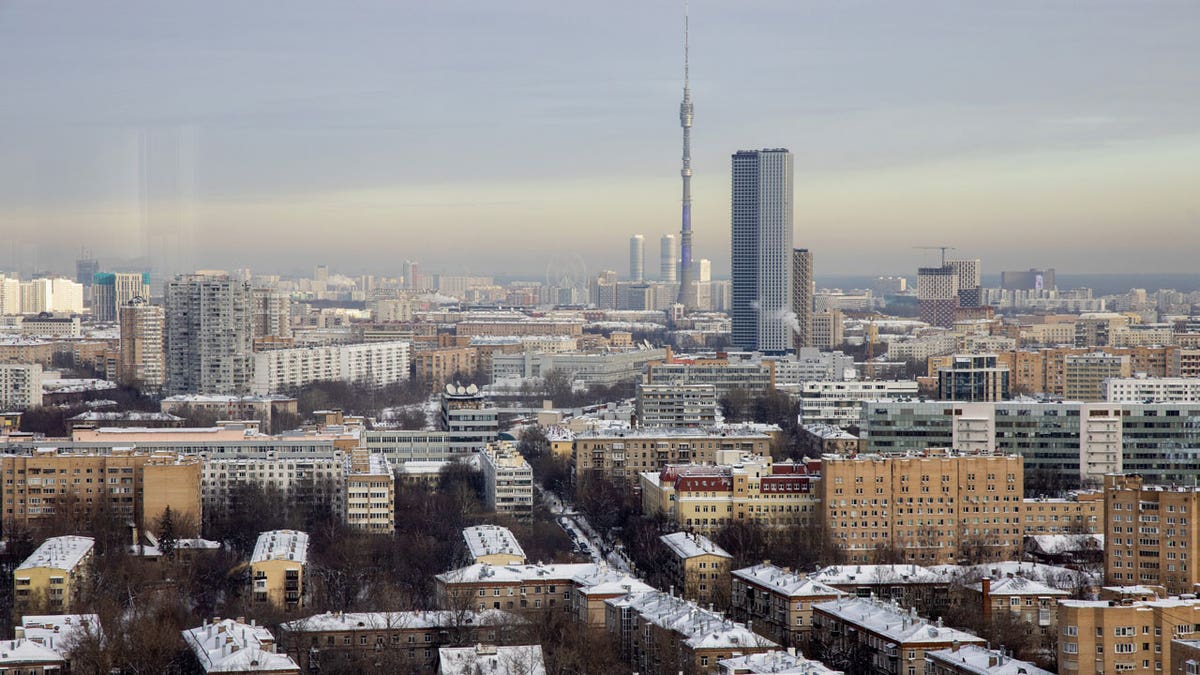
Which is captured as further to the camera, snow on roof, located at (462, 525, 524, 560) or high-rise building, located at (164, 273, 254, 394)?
high-rise building, located at (164, 273, 254, 394)

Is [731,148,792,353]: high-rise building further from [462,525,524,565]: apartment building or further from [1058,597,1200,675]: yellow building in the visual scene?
[1058,597,1200,675]: yellow building

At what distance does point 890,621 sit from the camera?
11.3 meters

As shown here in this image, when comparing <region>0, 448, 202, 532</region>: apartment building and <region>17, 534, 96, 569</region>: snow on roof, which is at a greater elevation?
<region>0, 448, 202, 532</region>: apartment building

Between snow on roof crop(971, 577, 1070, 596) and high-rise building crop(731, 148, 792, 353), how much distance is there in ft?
106

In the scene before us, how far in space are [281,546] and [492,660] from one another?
384 centimetres

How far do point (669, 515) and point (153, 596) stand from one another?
5.00 m

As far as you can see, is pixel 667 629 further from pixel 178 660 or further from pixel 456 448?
pixel 456 448

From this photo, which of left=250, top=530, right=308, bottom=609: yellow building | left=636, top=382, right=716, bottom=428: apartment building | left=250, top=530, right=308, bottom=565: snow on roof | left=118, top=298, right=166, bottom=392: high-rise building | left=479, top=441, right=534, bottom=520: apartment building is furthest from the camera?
left=118, top=298, right=166, bottom=392: high-rise building

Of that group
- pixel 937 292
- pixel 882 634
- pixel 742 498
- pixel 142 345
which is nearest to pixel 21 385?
pixel 142 345

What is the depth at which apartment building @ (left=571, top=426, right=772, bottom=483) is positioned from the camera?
771 inches

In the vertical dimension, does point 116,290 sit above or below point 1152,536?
above

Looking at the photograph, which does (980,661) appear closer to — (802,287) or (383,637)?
(383,637)

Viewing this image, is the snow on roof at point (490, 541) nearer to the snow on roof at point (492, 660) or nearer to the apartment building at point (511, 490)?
the apartment building at point (511, 490)

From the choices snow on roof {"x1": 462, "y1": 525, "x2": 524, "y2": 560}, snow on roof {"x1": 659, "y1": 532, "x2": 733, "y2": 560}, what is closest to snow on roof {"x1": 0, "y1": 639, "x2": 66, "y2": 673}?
snow on roof {"x1": 462, "y1": 525, "x2": 524, "y2": 560}
